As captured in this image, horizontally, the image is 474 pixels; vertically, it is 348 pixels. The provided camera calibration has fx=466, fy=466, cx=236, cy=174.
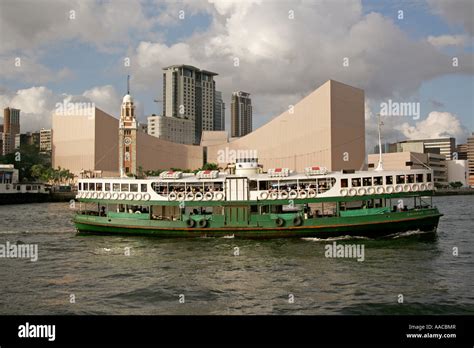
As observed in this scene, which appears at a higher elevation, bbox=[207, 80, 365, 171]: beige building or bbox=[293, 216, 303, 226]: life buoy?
bbox=[207, 80, 365, 171]: beige building

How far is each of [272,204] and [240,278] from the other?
31.9 feet

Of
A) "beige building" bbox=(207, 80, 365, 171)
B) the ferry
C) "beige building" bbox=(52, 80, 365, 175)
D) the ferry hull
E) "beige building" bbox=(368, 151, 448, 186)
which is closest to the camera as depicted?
the ferry hull

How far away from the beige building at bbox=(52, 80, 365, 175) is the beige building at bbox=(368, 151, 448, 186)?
73.5 ft

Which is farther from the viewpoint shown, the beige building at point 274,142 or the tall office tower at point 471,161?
the tall office tower at point 471,161

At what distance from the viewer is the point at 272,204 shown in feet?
81.0

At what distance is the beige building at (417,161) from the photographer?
4609 inches

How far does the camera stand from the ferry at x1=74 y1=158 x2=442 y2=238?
77.4ft

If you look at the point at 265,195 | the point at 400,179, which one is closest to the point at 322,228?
the point at 265,195

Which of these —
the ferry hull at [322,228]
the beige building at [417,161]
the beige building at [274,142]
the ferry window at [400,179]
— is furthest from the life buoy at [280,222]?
the beige building at [417,161]

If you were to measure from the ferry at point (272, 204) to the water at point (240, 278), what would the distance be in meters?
0.83

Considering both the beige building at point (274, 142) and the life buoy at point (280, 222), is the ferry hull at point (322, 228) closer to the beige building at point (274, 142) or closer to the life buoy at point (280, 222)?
the life buoy at point (280, 222)

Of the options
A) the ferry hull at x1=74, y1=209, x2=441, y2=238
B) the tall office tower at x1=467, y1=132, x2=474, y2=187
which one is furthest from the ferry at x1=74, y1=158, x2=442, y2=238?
the tall office tower at x1=467, y1=132, x2=474, y2=187

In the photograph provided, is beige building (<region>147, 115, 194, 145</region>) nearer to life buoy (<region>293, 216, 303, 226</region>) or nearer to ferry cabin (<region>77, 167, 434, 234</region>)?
ferry cabin (<region>77, 167, 434, 234</region>)
